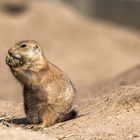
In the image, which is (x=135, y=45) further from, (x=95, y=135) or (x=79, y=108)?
(x=95, y=135)

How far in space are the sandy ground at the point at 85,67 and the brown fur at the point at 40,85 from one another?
32cm

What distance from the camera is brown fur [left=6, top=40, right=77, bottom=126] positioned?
1097 centimetres

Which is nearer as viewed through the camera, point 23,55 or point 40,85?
point 23,55

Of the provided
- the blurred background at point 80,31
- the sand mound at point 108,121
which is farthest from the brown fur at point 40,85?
the blurred background at point 80,31

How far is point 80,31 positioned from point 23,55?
922 inches

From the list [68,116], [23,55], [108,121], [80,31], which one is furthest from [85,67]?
[108,121]

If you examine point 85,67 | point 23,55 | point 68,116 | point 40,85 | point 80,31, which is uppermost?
point 23,55

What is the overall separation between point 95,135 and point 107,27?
83.4 feet

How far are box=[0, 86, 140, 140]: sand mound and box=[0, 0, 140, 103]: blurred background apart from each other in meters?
14.8

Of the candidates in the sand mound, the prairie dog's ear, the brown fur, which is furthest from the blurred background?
the prairie dog's ear

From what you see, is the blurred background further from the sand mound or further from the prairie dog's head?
the prairie dog's head

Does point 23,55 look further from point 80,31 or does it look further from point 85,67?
point 80,31

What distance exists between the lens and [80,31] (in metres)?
34.3

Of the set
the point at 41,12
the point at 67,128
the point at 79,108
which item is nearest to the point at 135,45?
the point at 41,12
